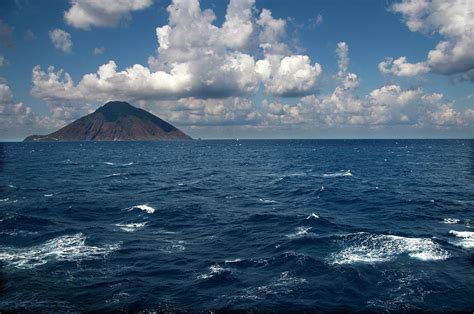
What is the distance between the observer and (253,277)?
32.4 metres

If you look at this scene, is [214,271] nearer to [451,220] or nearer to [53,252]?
[53,252]

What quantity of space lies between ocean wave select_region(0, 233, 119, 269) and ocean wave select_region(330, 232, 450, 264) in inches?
1053

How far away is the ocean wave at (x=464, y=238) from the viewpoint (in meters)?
39.8

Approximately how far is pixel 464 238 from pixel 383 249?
12171mm

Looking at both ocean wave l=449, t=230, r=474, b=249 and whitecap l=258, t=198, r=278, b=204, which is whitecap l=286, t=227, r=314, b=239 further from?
whitecap l=258, t=198, r=278, b=204

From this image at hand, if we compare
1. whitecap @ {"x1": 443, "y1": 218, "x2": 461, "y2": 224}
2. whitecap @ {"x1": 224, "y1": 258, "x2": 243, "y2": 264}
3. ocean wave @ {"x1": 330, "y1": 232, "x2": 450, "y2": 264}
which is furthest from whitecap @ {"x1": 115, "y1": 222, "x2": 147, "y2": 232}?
whitecap @ {"x1": 443, "y1": 218, "x2": 461, "y2": 224}

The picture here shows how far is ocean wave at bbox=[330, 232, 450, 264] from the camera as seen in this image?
118 ft

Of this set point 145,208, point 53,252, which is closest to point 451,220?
point 145,208

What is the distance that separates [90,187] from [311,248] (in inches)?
2560

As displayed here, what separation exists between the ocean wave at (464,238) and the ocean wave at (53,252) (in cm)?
4113

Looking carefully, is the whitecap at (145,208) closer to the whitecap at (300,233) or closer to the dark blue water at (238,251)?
the dark blue water at (238,251)

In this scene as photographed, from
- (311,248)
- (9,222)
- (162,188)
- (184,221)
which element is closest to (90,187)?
(162,188)

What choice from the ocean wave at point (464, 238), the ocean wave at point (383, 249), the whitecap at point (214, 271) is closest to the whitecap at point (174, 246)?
the whitecap at point (214, 271)

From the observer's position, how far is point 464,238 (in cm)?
4228
